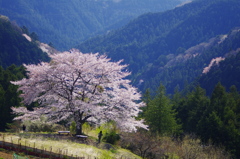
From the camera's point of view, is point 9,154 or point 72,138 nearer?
point 9,154

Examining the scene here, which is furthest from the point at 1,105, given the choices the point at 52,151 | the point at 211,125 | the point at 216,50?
the point at 216,50

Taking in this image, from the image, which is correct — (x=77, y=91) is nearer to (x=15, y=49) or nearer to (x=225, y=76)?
(x=225, y=76)

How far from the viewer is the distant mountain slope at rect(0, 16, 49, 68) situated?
116 m

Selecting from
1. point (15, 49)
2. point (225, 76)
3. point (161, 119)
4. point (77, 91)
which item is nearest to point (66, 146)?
point (77, 91)

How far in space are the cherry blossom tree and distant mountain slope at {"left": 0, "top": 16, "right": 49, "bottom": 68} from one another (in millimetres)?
101088

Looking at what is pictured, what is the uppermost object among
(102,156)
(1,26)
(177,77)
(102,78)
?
(1,26)

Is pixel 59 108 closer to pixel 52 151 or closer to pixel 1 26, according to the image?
pixel 52 151

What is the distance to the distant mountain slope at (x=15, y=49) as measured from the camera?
11644 centimetres

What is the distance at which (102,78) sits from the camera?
787 inches

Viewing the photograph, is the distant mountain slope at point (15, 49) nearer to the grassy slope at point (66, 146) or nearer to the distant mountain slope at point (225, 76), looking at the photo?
the distant mountain slope at point (225, 76)

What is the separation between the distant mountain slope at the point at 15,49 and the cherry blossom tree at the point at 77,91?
101 meters

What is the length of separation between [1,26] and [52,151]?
122 m

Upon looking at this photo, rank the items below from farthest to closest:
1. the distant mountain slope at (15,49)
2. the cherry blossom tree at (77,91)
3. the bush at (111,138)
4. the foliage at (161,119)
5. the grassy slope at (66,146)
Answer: the distant mountain slope at (15,49) → the foliage at (161,119) → the bush at (111,138) → the cherry blossom tree at (77,91) → the grassy slope at (66,146)

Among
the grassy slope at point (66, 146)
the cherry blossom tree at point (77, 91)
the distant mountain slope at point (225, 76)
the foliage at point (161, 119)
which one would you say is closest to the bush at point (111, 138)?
the cherry blossom tree at point (77, 91)
